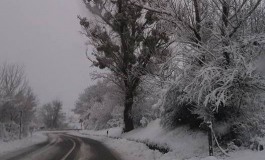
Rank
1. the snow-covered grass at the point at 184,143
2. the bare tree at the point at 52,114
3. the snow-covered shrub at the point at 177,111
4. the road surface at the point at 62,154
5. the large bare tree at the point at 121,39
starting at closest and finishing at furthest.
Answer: the snow-covered grass at the point at 184,143 < the snow-covered shrub at the point at 177,111 < the road surface at the point at 62,154 < the large bare tree at the point at 121,39 < the bare tree at the point at 52,114

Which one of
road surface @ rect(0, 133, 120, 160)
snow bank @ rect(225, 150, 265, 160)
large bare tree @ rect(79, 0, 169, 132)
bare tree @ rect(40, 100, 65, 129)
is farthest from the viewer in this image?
bare tree @ rect(40, 100, 65, 129)

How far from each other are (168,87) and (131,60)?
15512 millimetres

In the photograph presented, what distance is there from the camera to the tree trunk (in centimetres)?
3170

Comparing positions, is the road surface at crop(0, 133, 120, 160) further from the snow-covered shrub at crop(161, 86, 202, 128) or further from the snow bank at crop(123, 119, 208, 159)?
the snow-covered shrub at crop(161, 86, 202, 128)

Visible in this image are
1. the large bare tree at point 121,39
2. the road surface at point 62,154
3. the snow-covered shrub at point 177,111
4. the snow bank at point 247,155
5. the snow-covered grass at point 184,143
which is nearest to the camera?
the snow bank at point 247,155

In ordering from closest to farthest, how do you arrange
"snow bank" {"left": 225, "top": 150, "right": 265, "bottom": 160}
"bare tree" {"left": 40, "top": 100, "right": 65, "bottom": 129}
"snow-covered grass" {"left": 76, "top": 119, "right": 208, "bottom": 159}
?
1. "snow bank" {"left": 225, "top": 150, "right": 265, "bottom": 160}
2. "snow-covered grass" {"left": 76, "top": 119, "right": 208, "bottom": 159}
3. "bare tree" {"left": 40, "top": 100, "right": 65, "bottom": 129}

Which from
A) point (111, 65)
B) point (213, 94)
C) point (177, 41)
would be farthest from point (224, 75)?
point (111, 65)

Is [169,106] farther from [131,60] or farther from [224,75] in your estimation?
[131,60]

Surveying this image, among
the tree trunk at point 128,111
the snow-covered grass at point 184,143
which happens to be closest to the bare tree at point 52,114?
the tree trunk at point 128,111

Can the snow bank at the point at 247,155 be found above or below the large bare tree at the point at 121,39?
below

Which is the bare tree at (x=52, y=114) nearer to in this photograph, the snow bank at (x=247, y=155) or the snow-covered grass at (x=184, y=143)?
the snow-covered grass at (x=184, y=143)

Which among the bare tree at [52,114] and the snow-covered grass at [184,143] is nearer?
the snow-covered grass at [184,143]

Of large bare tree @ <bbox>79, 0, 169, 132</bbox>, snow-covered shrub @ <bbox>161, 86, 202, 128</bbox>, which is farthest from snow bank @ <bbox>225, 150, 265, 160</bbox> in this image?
large bare tree @ <bbox>79, 0, 169, 132</bbox>

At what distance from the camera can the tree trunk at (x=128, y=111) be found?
31.7 m
